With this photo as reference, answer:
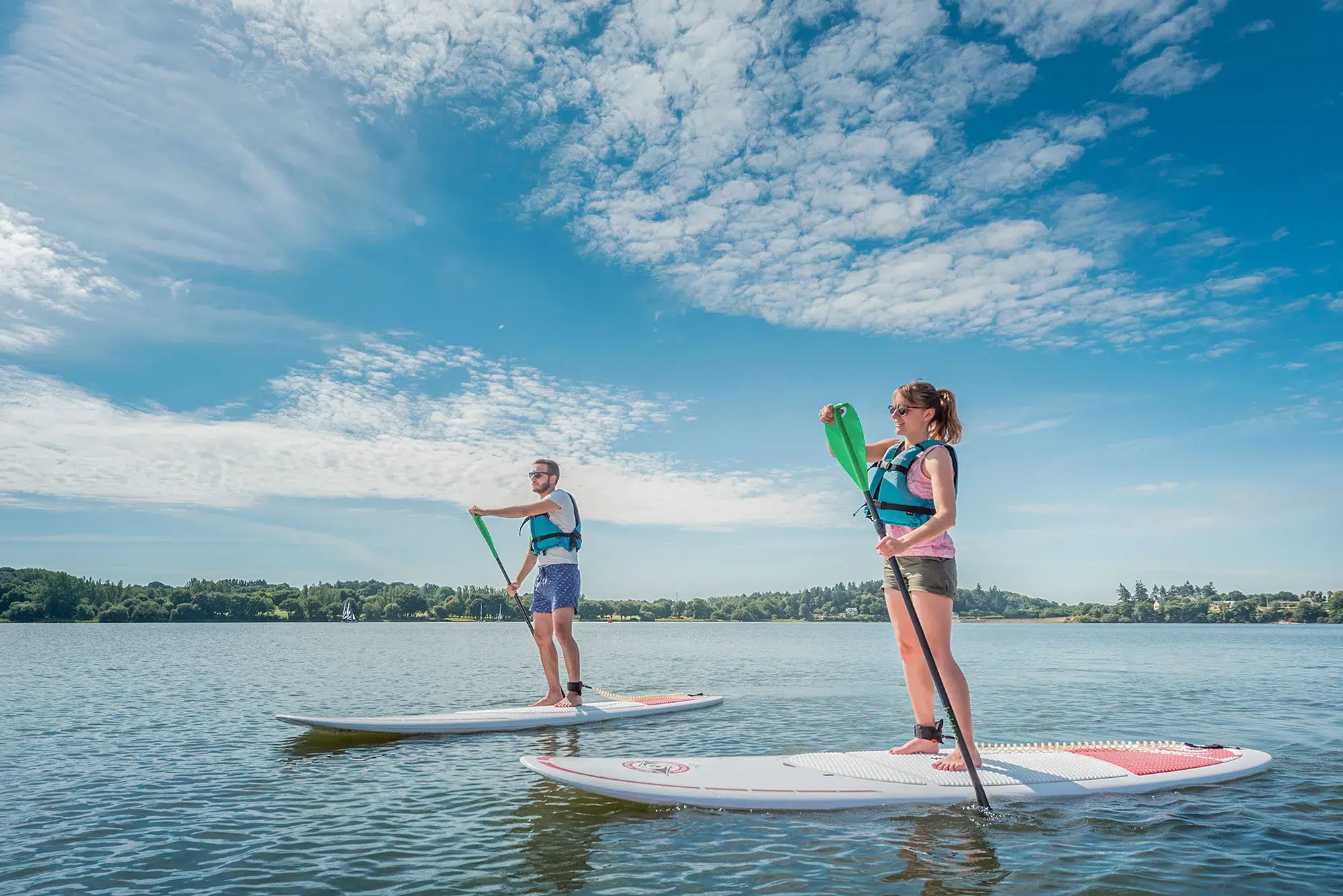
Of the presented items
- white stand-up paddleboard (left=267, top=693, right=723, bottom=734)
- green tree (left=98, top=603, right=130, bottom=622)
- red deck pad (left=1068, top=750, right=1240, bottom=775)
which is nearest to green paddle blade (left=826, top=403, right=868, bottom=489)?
red deck pad (left=1068, top=750, right=1240, bottom=775)

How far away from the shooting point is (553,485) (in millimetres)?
10812

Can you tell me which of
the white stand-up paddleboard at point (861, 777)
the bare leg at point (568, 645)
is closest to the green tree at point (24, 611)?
the bare leg at point (568, 645)

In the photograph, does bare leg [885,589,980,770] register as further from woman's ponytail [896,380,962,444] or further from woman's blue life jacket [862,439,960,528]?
woman's ponytail [896,380,962,444]

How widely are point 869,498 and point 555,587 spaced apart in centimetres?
551

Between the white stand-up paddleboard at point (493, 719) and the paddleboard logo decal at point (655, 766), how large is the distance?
13.1 ft

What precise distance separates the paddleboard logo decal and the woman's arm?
249 cm

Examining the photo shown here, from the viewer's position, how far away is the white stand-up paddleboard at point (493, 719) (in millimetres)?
9695

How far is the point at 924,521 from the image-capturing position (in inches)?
249

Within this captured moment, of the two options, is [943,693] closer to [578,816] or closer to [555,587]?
[578,816]

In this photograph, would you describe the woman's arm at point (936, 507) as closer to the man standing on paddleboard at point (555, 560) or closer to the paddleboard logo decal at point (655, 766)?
the paddleboard logo decal at point (655, 766)

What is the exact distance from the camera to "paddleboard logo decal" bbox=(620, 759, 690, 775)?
21.3ft

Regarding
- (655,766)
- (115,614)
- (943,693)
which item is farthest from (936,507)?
(115,614)

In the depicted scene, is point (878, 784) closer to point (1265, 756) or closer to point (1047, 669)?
point (1265, 756)

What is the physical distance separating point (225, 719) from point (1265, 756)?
44.7 feet
